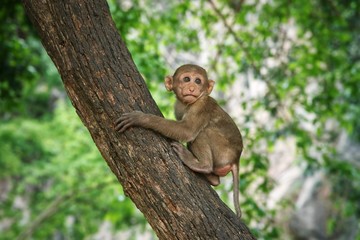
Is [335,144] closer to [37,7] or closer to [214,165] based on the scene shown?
[214,165]

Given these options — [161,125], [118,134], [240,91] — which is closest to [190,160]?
[161,125]

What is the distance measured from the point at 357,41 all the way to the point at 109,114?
7.54 metres

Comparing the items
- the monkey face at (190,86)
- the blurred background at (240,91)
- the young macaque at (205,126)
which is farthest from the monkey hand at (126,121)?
the blurred background at (240,91)

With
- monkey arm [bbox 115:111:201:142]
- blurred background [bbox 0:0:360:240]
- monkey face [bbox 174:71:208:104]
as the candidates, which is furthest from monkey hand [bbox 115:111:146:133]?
blurred background [bbox 0:0:360:240]

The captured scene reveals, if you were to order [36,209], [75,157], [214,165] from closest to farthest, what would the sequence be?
[214,165]
[75,157]
[36,209]

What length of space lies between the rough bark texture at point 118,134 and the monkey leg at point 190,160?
0.37 feet

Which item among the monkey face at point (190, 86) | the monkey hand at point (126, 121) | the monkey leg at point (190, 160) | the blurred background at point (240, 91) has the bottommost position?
the monkey leg at point (190, 160)

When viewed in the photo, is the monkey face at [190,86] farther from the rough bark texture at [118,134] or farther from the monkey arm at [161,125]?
the rough bark texture at [118,134]

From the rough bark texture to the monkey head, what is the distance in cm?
90

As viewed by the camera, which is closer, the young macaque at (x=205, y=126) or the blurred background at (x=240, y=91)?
the young macaque at (x=205, y=126)

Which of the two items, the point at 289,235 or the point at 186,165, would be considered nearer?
the point at 186,165

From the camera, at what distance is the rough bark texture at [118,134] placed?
3.14 metres

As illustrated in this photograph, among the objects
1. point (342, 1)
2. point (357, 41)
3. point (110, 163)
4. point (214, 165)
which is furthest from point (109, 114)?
point (357, 41)

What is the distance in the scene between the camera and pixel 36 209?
11641mm
